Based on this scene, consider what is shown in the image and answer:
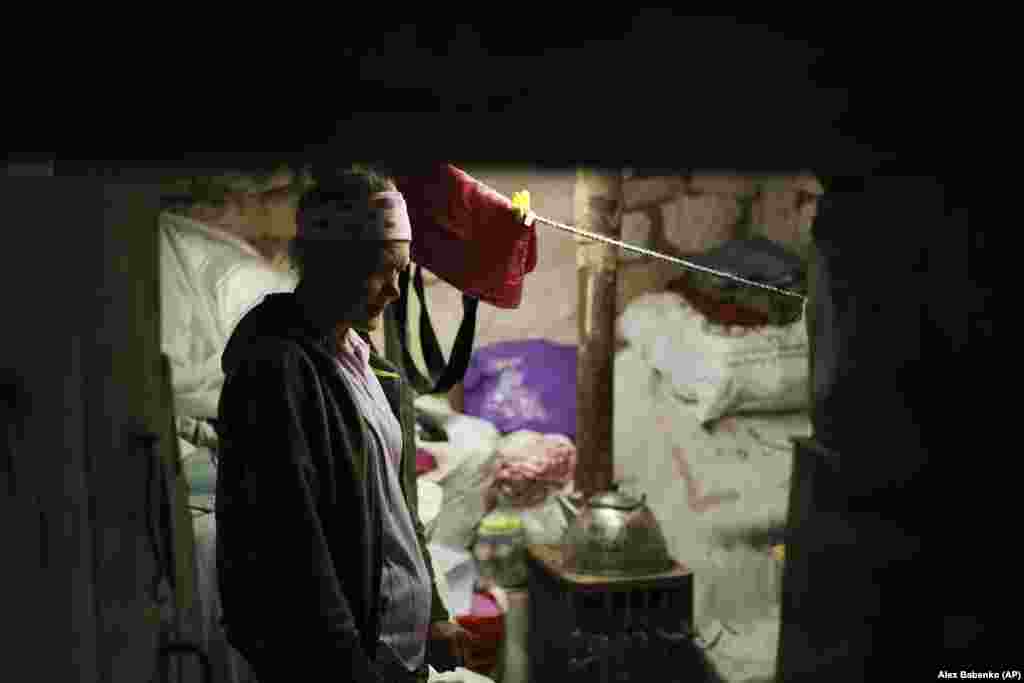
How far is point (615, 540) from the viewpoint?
3.77 m

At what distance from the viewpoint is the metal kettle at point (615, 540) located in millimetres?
3764

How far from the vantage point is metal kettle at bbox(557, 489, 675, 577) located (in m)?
3.76

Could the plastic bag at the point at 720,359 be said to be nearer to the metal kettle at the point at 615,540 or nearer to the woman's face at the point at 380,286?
the metal kettle at the point at 615,540

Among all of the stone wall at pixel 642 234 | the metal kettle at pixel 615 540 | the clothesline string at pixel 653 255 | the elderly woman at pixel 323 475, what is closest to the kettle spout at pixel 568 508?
the metal kettle at pixel 615 540

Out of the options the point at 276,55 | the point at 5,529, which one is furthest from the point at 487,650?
the point at 276,55

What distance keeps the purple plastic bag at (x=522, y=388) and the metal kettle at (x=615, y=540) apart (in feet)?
2.63

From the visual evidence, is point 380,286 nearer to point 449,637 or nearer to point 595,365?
point 449,637

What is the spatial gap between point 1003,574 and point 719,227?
4262 mm

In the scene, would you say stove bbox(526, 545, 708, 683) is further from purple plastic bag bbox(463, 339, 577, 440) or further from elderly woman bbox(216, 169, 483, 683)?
elderly woman bbox(216, 169, 483, 683)

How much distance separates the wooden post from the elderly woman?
2063 millimetres

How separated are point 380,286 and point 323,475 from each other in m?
0.42

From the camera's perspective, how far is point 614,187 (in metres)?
3.89

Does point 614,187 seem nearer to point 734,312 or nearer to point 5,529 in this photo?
point 734,312

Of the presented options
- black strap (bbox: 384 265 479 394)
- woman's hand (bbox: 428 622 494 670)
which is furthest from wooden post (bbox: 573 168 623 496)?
woman's hand (bbox: 428 622 494 670)
